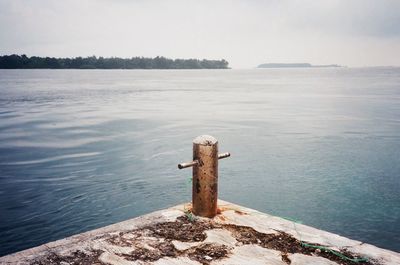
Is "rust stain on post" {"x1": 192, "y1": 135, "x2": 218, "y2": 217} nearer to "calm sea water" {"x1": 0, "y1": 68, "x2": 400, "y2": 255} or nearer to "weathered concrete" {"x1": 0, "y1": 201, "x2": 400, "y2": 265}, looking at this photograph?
"weathered concrete" {"x1": 0, "y1": 201, "x2": 400, "y2": 265}

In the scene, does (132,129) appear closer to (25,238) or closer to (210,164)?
(25,238)

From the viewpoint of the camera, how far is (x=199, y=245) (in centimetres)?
435

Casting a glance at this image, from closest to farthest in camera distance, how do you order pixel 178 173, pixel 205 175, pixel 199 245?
pixel 199 245
pixel 205 175
pixel 178 173

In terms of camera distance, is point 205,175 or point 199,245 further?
point 205,175

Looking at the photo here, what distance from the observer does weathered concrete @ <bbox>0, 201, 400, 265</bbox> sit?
3.99 metres

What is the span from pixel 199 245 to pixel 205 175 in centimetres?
104

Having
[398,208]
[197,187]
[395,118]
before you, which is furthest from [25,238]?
[395,118]

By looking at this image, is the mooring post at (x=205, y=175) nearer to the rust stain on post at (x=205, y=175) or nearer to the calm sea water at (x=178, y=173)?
the rust stain on post at (x=205, y=175)

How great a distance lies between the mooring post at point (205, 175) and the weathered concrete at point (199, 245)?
174 mm

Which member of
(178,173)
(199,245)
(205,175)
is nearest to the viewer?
(199,245)

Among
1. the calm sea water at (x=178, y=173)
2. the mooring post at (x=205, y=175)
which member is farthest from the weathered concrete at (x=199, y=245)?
the calm sea water at (x=178, y=173)

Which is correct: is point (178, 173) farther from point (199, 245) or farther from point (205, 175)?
point (199, 245)

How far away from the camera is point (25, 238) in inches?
283

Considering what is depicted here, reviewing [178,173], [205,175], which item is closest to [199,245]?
[205,175]
